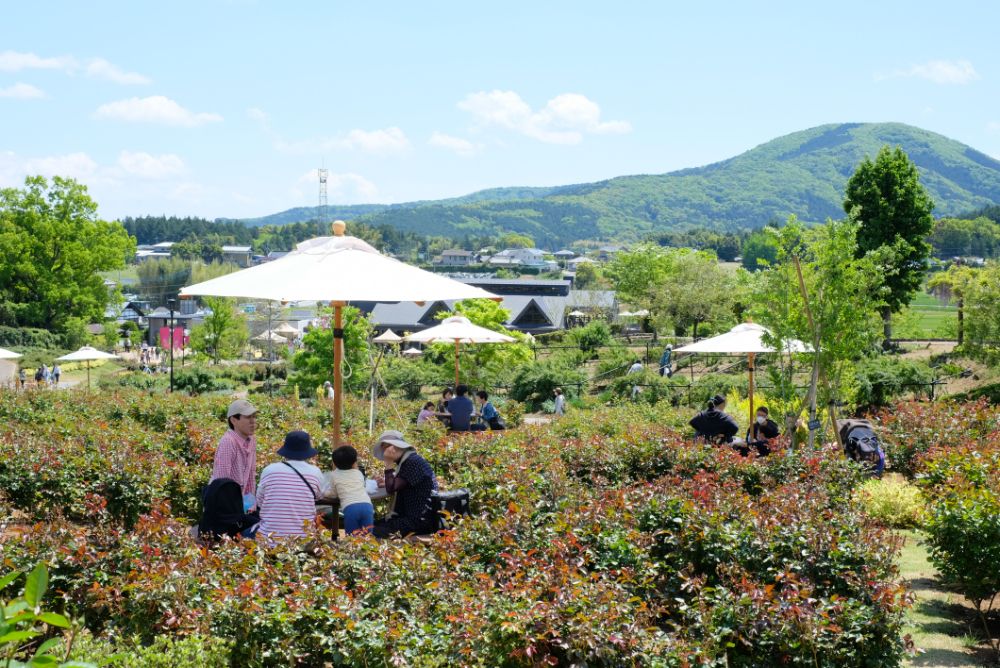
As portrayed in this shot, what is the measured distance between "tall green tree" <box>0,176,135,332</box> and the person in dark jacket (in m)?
46.3

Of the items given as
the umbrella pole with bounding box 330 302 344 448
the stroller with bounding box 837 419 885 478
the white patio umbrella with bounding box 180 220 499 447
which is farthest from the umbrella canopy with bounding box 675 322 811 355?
the umbrella pole with bounding box 330 302 344 448

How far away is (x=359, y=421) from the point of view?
39.5 feet

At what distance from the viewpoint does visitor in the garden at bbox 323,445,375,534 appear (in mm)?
6480

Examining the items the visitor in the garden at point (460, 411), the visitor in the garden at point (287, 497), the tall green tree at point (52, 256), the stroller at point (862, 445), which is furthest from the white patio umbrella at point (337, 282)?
the tall green tree at point (52, 256)

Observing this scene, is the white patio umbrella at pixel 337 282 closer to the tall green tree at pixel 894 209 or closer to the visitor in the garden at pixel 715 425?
the visitor in the garden at pixel 715 425

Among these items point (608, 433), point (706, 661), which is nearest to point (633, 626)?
point (706, 661)

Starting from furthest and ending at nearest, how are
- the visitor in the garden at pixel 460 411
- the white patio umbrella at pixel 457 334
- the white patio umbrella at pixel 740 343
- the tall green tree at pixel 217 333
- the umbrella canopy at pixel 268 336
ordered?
the tall green tree at pixel 217 333 → the umbrella canopy at pixel 268 336 → the white patio umbrella at pixel 457 334 → the visitor in the garden at pixel 460 411 → the white patio umbrella at pixel 740 343

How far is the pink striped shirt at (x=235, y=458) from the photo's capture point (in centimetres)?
684

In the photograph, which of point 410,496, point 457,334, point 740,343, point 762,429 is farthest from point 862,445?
point 457,334

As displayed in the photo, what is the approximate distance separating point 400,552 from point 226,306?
52371mm

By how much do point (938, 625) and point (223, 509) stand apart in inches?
198

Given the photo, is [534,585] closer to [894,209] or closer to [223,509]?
[223,509]

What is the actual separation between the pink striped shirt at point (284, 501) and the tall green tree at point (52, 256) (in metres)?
46.6

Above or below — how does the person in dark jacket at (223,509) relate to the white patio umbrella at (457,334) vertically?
below
